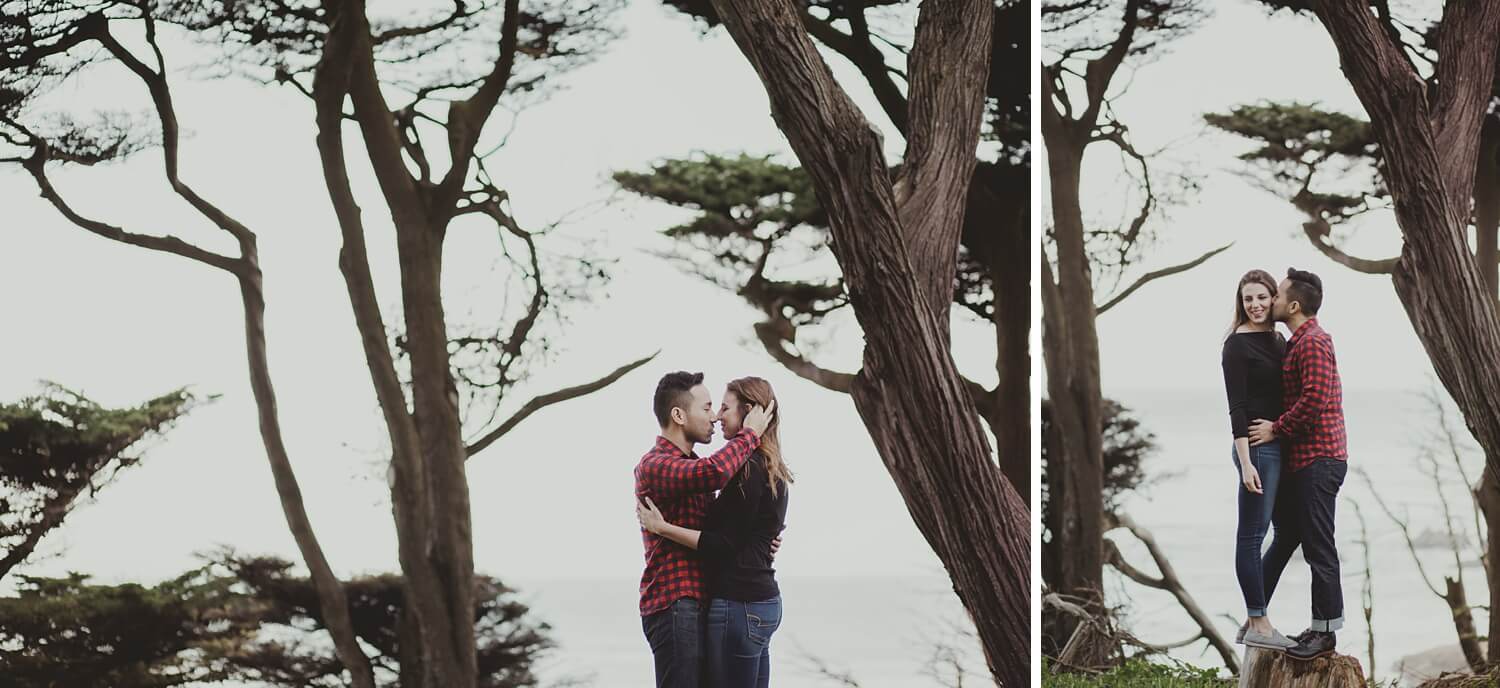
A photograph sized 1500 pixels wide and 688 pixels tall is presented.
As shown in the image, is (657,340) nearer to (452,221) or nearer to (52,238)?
(452,221)

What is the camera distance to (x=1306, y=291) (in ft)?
13.3

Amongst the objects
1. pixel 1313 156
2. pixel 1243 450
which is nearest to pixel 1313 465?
pixel 1243 450

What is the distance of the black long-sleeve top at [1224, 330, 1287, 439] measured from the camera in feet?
12.9

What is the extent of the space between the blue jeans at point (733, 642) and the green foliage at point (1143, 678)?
1.40 metres

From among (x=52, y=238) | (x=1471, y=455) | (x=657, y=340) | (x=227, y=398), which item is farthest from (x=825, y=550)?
(x=52, y=238)

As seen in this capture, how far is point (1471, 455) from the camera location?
13.6ft

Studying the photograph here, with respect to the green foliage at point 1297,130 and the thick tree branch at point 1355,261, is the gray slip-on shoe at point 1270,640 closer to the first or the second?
the thick tree branch at point 1355,261

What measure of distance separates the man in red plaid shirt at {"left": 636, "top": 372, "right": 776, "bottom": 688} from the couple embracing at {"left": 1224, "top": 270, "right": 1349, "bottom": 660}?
1.56m

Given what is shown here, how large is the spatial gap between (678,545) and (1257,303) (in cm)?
206

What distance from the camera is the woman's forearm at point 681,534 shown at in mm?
3578

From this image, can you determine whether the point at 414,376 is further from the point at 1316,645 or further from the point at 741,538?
the point at 1316,645

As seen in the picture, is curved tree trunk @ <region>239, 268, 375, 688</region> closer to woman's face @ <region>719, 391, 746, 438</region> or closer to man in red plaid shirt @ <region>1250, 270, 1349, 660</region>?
woman's face @ <region>719, 391, 746, 438</region>

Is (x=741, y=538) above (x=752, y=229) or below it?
below

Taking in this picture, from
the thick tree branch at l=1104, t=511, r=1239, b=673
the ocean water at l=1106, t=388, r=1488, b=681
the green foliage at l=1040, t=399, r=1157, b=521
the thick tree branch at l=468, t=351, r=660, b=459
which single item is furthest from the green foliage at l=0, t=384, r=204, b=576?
the ocean water at l=1106, t=388, r=1488, b=681
